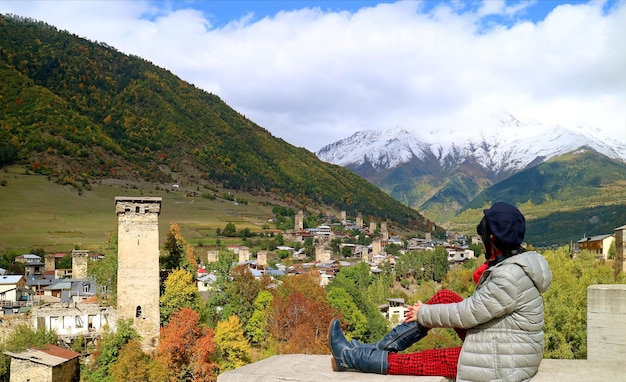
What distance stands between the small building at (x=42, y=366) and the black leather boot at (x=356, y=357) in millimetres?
19348

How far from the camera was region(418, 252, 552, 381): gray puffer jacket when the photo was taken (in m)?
3.41

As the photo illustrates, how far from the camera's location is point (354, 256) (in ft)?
266

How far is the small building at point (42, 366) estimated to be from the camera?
19609 millimetres

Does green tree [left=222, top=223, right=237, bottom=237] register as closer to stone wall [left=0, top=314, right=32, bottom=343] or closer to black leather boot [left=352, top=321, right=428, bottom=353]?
stone wall [left=0, top=314, right=32, bottom=343]

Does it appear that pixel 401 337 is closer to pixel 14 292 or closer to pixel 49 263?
pixel 14 292

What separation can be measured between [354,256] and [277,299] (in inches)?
2030

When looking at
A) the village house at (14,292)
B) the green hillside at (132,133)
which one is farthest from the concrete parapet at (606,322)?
the green hillside at (132,133)

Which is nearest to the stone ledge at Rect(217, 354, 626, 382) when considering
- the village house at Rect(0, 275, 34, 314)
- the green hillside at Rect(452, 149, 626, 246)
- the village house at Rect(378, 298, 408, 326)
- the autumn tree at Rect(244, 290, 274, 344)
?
the autumn tree at Rect(244, 290, 274, 344)

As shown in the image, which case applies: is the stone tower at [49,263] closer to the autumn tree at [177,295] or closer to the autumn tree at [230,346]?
the autumn tree at [177,295]

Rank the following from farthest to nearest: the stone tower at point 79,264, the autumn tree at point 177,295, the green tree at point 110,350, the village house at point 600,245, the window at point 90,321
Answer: the stone tower at point 79,264 → the village house at point 600,245 → the window at point 90,321 → the autumn tree at point 177,295 → the green tree at point 110,350

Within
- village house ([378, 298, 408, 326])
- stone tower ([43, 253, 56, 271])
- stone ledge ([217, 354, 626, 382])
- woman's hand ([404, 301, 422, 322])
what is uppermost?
woman's hand ([404, 301, 422, 322])

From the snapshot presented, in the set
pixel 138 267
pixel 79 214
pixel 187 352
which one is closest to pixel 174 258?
pixel 138 267

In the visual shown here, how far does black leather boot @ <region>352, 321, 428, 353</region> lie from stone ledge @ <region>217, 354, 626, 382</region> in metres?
0.22

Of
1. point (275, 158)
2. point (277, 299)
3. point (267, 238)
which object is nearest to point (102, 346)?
point (277, 299)
